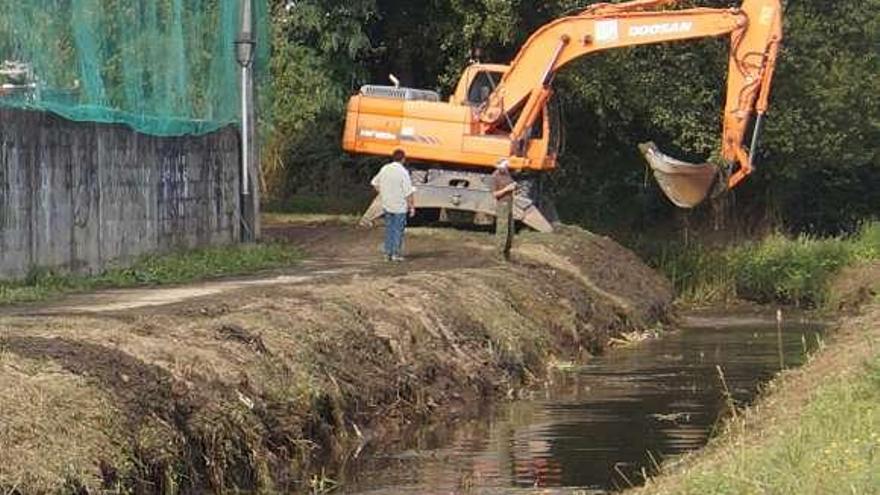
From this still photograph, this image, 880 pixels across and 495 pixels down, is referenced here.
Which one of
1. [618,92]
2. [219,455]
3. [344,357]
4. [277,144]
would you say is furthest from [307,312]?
Result: [277,144]

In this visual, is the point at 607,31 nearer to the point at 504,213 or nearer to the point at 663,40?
the point at 663,40

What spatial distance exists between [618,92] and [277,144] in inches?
393

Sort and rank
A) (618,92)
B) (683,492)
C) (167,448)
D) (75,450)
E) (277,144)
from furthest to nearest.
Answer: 1. (277,144)
2. (618,92)
3. (167,448)
4. (75,450)
5. (683,492)

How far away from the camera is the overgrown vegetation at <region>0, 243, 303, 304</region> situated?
20.6m

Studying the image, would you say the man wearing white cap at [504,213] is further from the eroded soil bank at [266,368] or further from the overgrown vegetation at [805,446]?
the overgrown vegetation at [805,446]

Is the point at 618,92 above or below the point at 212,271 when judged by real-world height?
above

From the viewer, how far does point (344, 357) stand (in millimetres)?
17453

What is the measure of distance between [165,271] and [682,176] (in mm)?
10157

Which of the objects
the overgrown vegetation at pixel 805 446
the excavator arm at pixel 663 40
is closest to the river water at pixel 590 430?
the overgrown vegetation at pixel 805 446

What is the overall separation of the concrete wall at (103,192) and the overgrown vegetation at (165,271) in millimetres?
178

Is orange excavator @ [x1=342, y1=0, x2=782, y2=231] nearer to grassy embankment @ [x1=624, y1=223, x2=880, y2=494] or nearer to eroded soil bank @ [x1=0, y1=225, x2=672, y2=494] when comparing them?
grassy embankment @ [x1=624, y1=223, x2=880, y2=494]

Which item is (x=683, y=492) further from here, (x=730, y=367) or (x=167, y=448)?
(x=730, y=367)

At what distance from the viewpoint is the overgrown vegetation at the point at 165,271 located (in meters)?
20.6

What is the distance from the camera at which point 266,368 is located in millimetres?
15617
